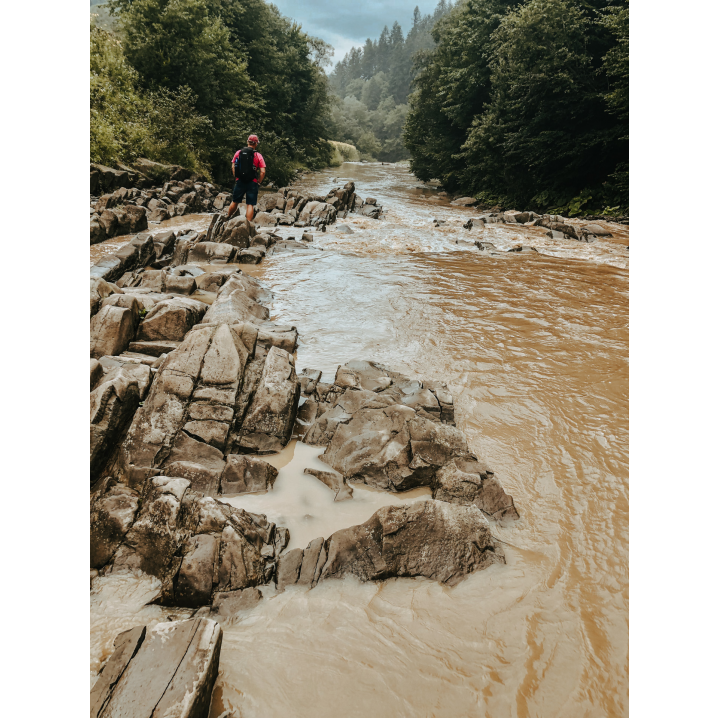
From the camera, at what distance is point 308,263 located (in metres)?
10.4

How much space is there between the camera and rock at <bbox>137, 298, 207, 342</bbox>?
5.14 meters

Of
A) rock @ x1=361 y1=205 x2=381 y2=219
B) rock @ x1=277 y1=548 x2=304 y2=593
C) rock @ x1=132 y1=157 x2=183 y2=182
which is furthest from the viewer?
rock @ x1=132 y1=157 x2=183 y2=182

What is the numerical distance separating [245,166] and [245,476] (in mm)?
10149

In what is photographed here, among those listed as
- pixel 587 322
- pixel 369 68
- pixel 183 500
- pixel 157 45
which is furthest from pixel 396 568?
pixel 369 68

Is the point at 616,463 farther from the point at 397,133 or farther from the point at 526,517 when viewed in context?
the point at 397,133

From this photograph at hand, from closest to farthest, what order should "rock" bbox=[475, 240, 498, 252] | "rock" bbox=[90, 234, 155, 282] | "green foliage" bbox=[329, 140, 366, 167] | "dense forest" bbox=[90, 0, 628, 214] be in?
"rock" bbox=[90, 234, 155, 282]
"rock" bbox=[475, 240, 498, 252]
"dense forest" bbox=[90, 0, 628, 214]
"green foliage" bbox=[329, 140, 366, 167]

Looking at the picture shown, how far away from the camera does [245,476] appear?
11.0ft

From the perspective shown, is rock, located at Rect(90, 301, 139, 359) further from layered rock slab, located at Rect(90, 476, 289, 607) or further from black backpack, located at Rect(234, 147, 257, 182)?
black backpack, located at Rect(234, 147, 257, 182)

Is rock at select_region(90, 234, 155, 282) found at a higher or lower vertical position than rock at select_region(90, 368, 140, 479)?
higher

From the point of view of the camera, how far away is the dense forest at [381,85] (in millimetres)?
71375

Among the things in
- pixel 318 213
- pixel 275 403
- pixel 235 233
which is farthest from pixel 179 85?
pixel 275 403

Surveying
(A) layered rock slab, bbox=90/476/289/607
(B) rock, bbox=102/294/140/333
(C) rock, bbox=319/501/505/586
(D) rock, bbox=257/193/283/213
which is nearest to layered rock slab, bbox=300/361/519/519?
(C) rock, bbox=319/501/505/586

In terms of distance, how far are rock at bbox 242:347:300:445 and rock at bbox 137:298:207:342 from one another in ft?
4.83

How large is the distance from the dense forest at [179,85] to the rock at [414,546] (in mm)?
16146
